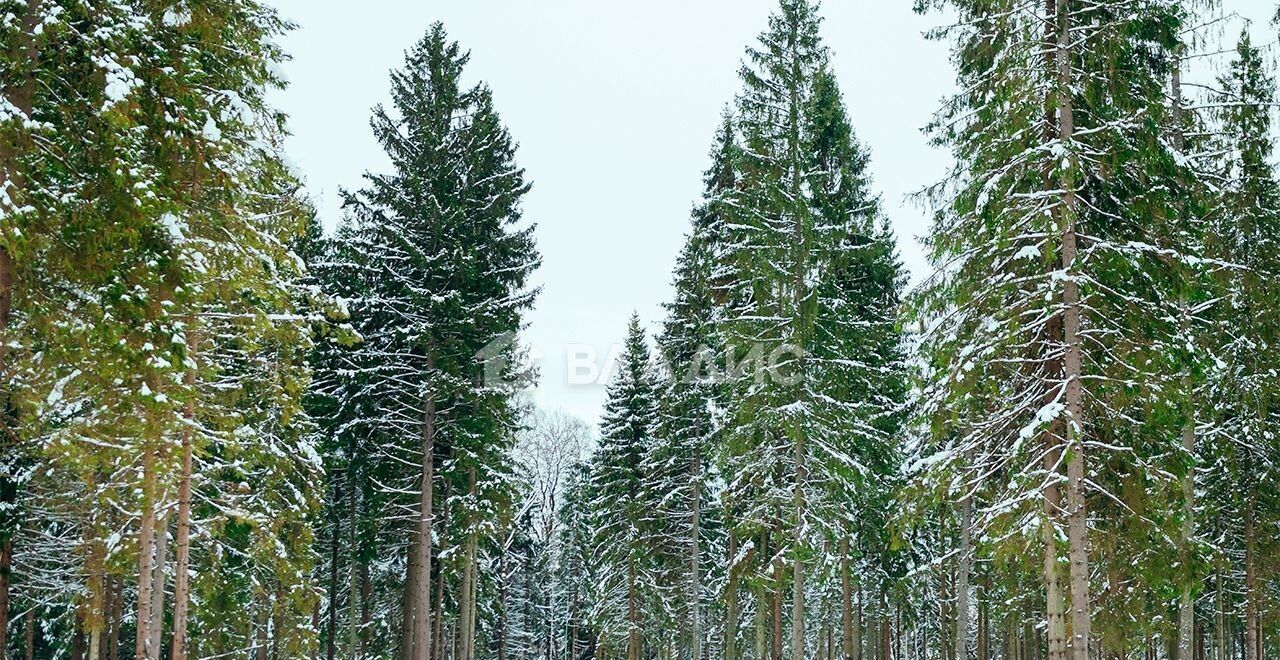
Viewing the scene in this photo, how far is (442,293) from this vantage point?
73.5 ft

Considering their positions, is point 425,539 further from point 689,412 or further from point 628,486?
point 628,486

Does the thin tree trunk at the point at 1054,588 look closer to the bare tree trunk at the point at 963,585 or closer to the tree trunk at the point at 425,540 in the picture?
the bare tree trunk at the point at 963,585

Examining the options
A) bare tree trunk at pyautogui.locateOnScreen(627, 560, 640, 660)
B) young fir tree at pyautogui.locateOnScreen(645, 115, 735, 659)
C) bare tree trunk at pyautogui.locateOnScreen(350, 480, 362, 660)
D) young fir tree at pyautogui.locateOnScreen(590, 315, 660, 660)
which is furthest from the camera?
bare tree trunk at pyautogui.locateOnScreen(627, 560, 640, 660)

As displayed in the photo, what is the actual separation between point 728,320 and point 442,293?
23.1ft

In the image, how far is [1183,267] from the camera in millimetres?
12000

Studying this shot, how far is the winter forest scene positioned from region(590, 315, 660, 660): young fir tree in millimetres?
1603

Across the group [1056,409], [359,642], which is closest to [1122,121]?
[1056,409]

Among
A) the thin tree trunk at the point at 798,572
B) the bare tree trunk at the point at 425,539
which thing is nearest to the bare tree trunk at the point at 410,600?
the bare tree trunk at the point at 425,539

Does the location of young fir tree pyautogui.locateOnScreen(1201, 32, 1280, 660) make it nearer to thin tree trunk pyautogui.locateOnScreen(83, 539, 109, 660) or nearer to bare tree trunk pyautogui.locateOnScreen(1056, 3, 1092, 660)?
bare tree trunk pyautogui.locateOnScreen(1056, 3, 1092, 660)

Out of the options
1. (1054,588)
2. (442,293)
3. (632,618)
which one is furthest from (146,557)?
(632,618)

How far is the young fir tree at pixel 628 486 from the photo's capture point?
3053cm

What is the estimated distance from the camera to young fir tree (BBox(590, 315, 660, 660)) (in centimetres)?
3053

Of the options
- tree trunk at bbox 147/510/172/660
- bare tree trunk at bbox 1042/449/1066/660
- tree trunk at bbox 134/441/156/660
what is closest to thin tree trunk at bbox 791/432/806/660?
bare tree trunk at bbox 1042/449/1066/660

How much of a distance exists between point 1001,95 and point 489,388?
13.7m
